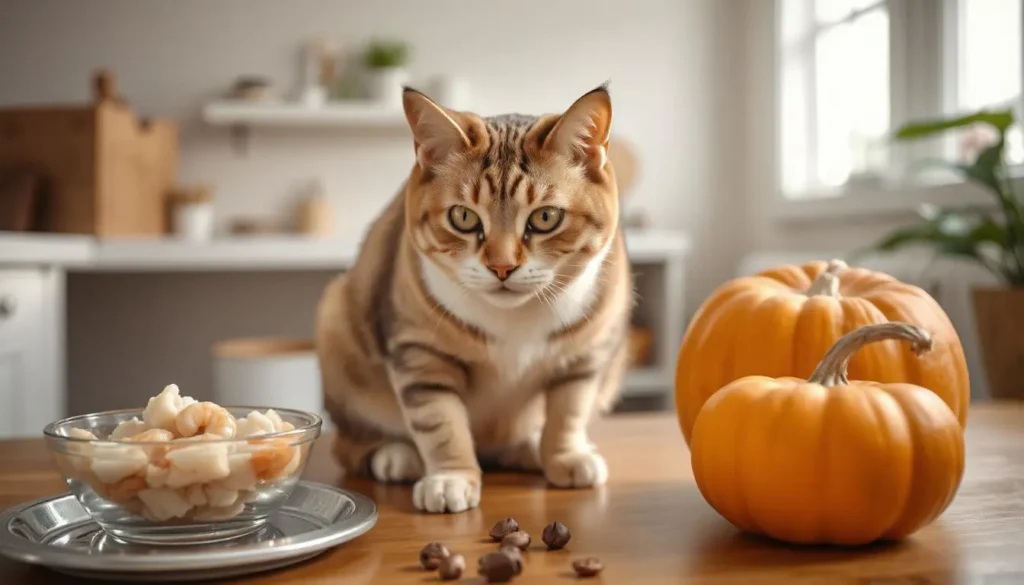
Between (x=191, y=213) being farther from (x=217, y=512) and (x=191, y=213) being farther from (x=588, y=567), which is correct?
(x=588, y=567)

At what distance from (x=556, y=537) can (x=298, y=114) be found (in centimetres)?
322

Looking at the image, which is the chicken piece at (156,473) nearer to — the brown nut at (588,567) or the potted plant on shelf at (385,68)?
the brown nut at (588,567)

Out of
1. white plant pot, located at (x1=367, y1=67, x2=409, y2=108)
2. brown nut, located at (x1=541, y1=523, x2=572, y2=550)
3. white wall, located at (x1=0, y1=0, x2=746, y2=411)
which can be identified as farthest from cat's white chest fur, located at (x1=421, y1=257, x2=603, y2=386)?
white wall, located at (x1=0, y1=0, x2=746, y2=411)

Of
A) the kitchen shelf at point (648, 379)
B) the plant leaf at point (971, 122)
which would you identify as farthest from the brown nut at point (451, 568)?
the kitchen shelf at point (648, 379)

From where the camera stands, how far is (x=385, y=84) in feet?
12.4

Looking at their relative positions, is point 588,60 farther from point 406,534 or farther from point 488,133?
point 406,534

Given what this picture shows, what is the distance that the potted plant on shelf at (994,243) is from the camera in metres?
2.12

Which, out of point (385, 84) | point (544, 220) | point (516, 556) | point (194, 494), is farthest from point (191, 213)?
point (516, 556)

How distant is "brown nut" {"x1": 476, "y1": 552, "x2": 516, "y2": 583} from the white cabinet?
222 cm

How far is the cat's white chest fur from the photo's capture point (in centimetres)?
103

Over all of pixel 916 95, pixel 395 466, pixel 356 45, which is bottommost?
pixel 395 466

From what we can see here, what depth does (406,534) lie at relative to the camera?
0.78 meters

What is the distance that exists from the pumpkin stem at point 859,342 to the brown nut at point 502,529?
0.28m

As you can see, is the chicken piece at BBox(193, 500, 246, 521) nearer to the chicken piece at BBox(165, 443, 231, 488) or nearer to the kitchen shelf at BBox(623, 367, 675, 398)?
the chicken piece at BBox(165, 443, 231, 488)
